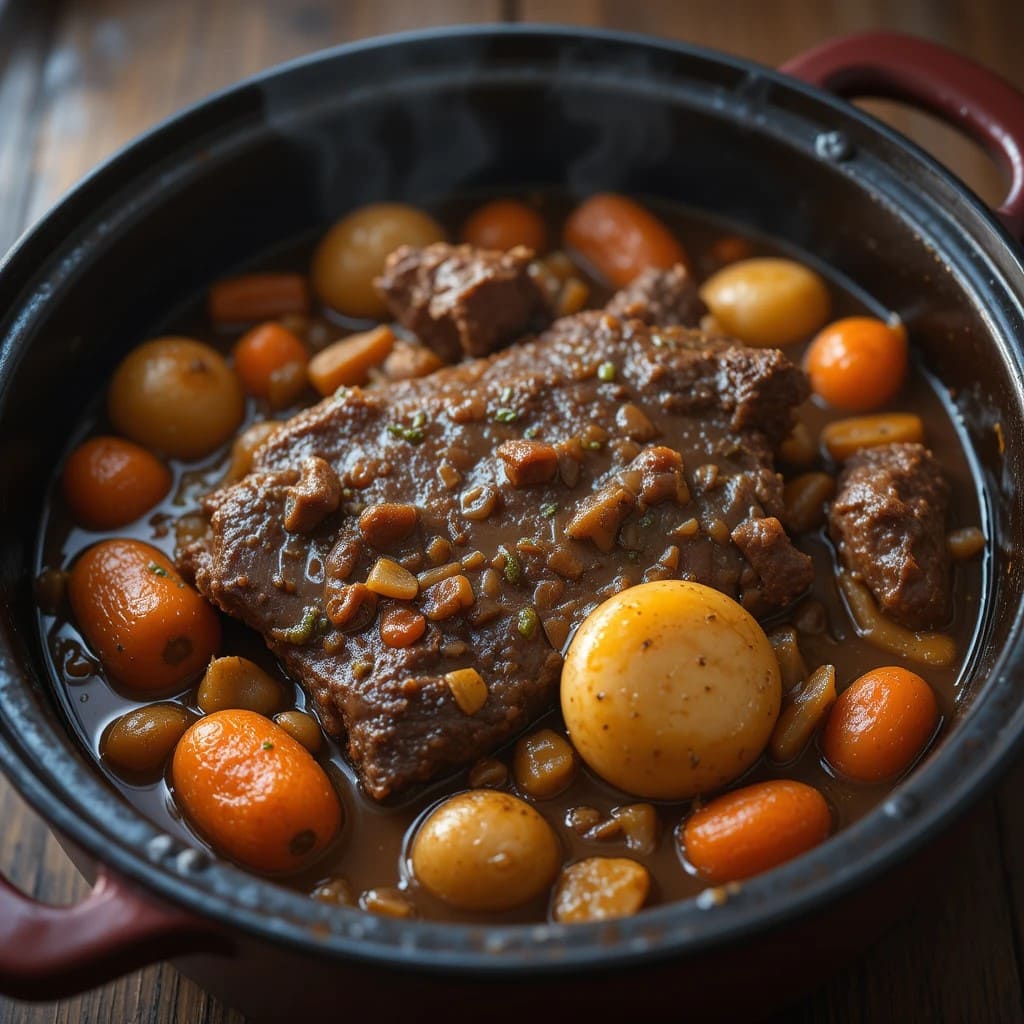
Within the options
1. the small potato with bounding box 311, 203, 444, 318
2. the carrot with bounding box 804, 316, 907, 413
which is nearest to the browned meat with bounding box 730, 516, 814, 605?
the carrot with bounding box 804, 316, 907, 413

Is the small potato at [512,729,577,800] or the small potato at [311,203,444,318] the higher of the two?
the small potato at [311,203,444,318]

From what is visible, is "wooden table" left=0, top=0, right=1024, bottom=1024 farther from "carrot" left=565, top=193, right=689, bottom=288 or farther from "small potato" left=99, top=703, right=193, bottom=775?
"small potato" left=99, top=703, right=193, bottom=775

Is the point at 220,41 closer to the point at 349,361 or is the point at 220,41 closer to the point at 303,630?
the point at 349,361

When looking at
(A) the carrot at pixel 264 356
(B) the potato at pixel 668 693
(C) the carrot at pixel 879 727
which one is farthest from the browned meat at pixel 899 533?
(A) the carrot at pixel 264 356

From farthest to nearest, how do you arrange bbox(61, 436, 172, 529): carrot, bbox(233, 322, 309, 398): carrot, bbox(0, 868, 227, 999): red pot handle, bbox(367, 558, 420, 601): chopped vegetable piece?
bbox(233, 322, 309, 398): carrot < bbox(61, 436, 172, 529): carrot < bbox(367, 558, 420, 601): chopped vegetable piece < bbox(0, 868, 227, 999): red pot handle

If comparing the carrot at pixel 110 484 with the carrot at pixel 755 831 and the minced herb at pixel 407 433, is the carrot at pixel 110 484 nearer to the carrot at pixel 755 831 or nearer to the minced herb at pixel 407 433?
the minced herb at pixel 407 433

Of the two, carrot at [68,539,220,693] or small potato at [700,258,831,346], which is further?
small potato at [700,258,831,346]
